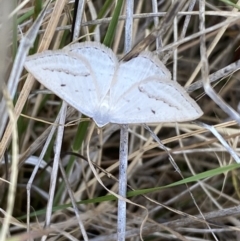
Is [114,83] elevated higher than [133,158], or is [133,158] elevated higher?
[114,83]

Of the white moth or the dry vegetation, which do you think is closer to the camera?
the white moth

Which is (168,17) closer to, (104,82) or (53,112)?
(104,82)

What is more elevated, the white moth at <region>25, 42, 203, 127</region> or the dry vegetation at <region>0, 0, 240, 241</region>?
the white moth at <region>25, 42, 203, 127</region>

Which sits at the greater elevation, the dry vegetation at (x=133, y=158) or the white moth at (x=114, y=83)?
the white moth at (x=114, y=83)

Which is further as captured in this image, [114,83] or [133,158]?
[133,158]
